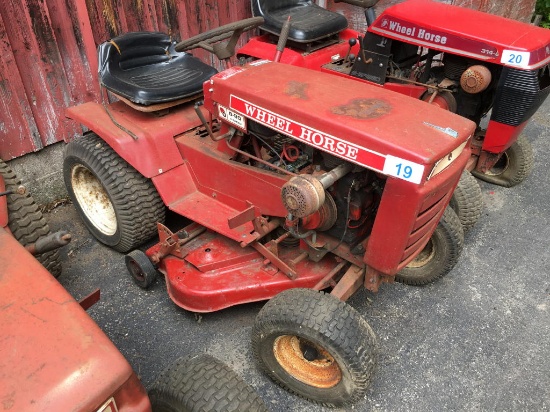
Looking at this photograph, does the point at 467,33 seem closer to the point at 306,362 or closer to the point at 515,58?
the point at 515,58

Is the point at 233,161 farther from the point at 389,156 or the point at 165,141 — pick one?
the point at 389,156

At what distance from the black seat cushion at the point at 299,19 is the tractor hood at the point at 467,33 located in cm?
46

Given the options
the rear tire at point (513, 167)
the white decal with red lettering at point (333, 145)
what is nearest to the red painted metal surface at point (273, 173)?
the white decal with red lettering at point (333, 145)

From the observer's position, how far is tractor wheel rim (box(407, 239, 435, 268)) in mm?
2572

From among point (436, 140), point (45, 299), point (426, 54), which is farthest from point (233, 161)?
point (426, 54)

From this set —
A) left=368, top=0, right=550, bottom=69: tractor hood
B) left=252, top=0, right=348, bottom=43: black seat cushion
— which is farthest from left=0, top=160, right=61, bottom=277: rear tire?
left=368, top=0, right=550, bottom=69: tractor hood

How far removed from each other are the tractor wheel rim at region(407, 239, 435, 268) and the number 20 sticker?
3.90 ft

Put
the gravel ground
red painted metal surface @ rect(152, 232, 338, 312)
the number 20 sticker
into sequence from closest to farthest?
1. the gravel ground
2. red painted metal surface @ rect(152, 232, 338, 312)
3. the number 20 sticker

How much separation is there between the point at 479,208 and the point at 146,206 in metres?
1.93

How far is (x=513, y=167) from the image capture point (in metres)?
3.49

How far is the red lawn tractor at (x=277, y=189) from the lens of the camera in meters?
1.78

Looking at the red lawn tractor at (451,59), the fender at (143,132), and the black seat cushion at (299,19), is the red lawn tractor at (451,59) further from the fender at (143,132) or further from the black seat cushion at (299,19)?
the fender at (143,132)

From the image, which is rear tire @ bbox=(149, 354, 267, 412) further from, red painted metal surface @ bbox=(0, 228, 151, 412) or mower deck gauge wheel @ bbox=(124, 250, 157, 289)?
mower deck gauge wheel @ bbox=(124, 250, 157, 289)

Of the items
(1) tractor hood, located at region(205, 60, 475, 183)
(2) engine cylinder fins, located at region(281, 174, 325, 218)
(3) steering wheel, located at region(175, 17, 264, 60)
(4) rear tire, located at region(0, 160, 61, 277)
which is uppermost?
(3) steering wheel, located at region(175, 17, 264, 60)
